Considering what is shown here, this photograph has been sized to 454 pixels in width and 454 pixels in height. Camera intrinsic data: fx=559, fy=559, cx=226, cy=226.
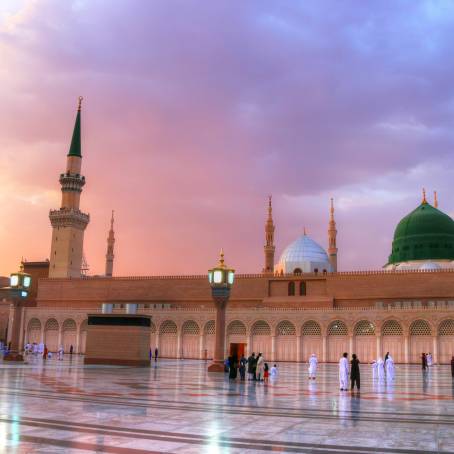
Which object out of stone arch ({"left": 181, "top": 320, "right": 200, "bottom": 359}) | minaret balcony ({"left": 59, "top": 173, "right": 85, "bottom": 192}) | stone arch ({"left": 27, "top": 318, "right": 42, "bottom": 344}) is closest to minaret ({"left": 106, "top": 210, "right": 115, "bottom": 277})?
minaret balcony ({"left": 59, "top": 173, "right": 85, "bottom": 192})

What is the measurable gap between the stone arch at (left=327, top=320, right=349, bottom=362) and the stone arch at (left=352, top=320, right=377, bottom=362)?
79 centimetres

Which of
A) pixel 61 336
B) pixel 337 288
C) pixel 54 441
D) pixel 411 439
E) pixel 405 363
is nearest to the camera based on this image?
pixel 54 441

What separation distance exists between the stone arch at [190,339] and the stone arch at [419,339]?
55.8 ft

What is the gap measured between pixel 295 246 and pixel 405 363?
19676mm

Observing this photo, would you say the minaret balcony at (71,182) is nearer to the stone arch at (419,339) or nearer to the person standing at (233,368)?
the stone arch at (419,339)

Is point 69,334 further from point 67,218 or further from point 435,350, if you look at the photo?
point 435,350

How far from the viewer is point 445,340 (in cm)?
3941

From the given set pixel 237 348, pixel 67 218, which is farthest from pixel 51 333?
pixel 237 348

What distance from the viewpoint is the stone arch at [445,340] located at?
128 ft

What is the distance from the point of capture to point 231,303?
169 ft

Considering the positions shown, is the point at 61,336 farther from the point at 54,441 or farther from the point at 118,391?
the point at 54,441

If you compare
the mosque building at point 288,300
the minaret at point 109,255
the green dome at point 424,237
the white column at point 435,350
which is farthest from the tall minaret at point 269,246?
the white column at point 435,350

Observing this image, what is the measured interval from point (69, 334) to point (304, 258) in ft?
77.2

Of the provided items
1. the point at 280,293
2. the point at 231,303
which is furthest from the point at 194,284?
the point at 280,293
